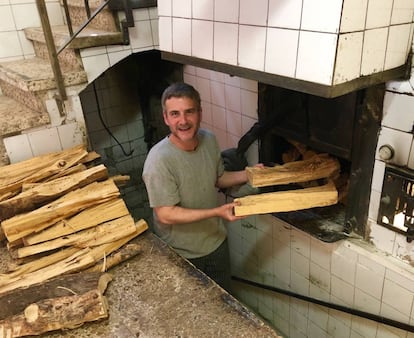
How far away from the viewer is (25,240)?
183 cm

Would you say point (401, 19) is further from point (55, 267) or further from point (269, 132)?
point (55, 267)

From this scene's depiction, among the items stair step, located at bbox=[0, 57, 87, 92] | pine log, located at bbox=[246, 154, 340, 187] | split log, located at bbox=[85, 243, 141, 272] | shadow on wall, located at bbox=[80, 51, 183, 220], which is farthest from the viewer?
shadow on wall, located at bbox=[80, 51, 183, 220]

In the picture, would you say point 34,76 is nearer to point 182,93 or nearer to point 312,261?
point 182,93

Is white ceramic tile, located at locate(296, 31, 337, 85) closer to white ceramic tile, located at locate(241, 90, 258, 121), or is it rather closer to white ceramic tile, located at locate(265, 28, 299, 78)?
white ceramic tile, located at locate(265, 28, 299, 78)

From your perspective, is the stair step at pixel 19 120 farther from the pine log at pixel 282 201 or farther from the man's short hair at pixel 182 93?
the pine log at pixel 282 201

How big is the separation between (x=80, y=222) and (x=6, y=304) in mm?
502

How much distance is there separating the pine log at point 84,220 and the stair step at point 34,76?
818mm

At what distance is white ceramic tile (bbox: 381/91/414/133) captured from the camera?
1.44m

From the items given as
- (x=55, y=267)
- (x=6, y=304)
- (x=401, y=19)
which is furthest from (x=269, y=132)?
(x=6, y=304)

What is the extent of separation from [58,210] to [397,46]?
163cm

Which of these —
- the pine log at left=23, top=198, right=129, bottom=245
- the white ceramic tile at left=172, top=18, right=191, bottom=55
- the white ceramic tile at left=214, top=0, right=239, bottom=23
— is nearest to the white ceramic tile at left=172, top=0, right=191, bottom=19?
the white ceramic tile at left=172, top=18, right=191, bottom=55

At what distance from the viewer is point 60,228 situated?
1.86 metres

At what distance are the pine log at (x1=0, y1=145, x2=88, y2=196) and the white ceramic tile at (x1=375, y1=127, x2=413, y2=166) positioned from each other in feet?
5.28

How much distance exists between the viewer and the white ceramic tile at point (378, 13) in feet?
3.88
